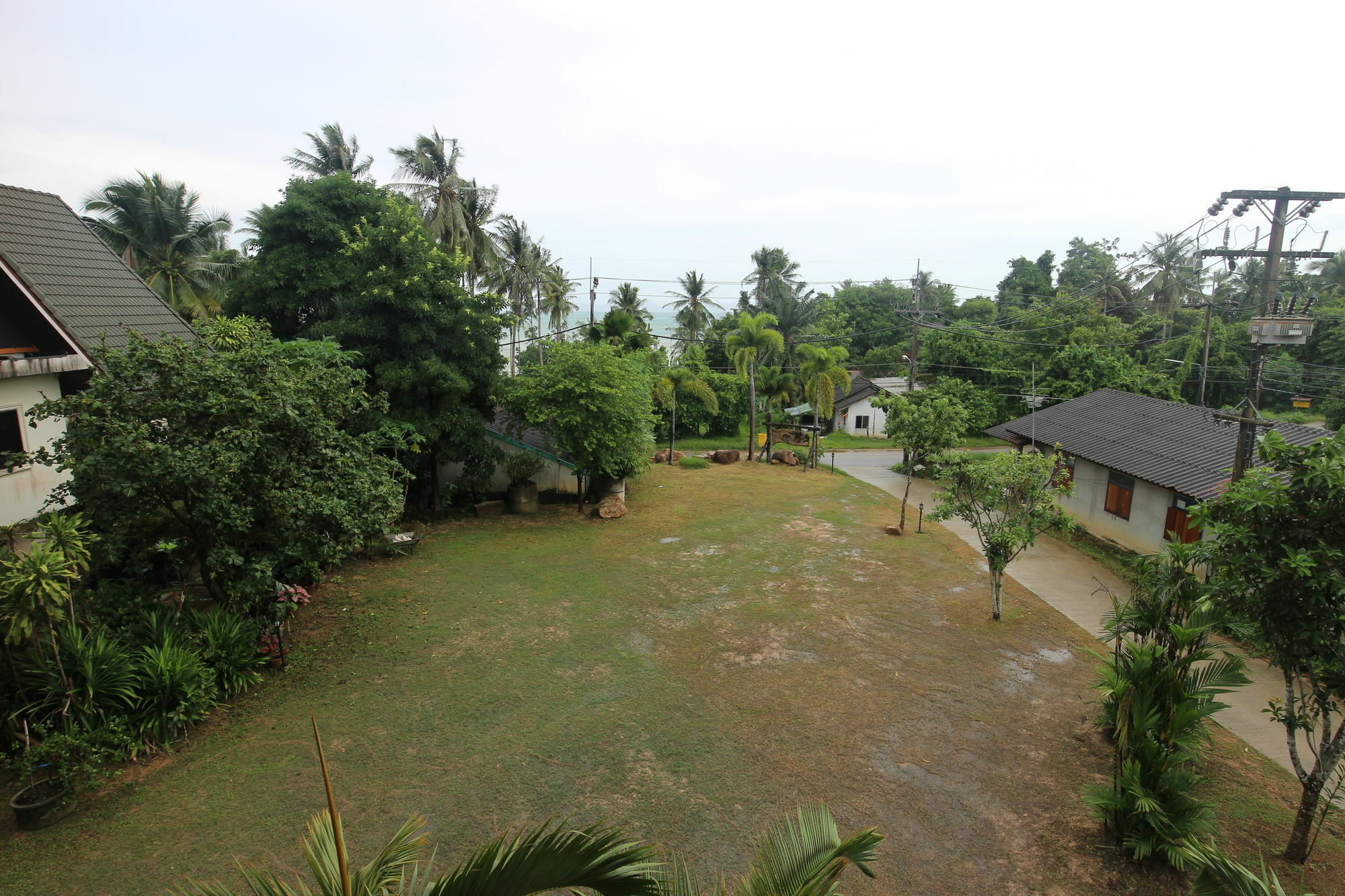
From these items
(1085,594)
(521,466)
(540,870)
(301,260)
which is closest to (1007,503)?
(1085,594)

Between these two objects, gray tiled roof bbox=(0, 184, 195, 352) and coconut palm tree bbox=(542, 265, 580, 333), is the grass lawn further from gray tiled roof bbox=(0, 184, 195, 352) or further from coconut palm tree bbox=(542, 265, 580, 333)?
coconut palm tree bbox=(542, 265, 580, 333)

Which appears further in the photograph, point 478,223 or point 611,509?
point 478,223

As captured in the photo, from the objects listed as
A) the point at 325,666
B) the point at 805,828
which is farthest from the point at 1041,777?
the point at 325,666

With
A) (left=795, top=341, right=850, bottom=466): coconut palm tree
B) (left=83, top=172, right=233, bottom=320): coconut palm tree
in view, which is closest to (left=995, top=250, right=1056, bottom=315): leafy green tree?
(left=795, top=341, right=850, bottom=466): coconut palm tree

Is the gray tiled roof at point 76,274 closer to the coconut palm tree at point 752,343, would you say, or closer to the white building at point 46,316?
the white building at point 46,316

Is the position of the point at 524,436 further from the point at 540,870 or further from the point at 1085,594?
the point at 540,870

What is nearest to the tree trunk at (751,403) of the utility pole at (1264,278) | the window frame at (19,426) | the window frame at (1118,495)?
the window frame at (1118,495)
